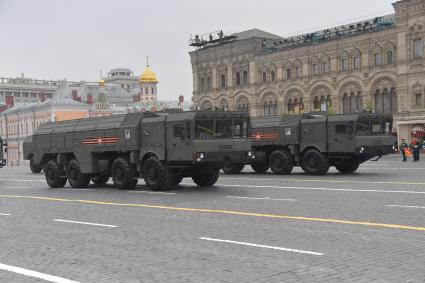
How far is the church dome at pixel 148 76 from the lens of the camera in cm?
12512

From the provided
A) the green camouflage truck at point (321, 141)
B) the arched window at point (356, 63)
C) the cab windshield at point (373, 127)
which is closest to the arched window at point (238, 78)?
the arched window at point (356, 63)

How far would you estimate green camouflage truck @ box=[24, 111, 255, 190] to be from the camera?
2009 cm

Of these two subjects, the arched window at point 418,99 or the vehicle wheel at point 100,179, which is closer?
the vehicle wheel at point 100,179

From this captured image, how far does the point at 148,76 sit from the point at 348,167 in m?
99.9

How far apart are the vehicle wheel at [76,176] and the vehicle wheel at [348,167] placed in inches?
472

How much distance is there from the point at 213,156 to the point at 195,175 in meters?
2.36

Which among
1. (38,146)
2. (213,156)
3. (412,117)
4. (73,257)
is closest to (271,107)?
(412,117)

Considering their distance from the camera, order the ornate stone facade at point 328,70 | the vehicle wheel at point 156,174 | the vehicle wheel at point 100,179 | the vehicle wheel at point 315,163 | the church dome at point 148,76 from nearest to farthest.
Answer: the vehicle wheel at point 156,174 → the vehicle wheel at point 100,179 → the vehicle wheel at point 315,163 → the ornate stone facade at point 328,70 → the church dome at point 148,76

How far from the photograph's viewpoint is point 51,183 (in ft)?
84.8

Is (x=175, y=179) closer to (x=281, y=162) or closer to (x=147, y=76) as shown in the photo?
(x=281, y=162)

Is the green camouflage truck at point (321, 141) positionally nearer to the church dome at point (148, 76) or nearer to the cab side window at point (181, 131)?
the cab side window at point (181, 131)

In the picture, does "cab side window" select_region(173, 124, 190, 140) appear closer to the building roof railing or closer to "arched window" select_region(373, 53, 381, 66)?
"arched window" select_region(373, 53, 381, 66)

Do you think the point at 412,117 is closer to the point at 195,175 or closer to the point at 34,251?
the point at 195,175

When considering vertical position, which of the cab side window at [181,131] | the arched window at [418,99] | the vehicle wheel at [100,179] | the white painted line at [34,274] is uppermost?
the arched window at [418,99]
